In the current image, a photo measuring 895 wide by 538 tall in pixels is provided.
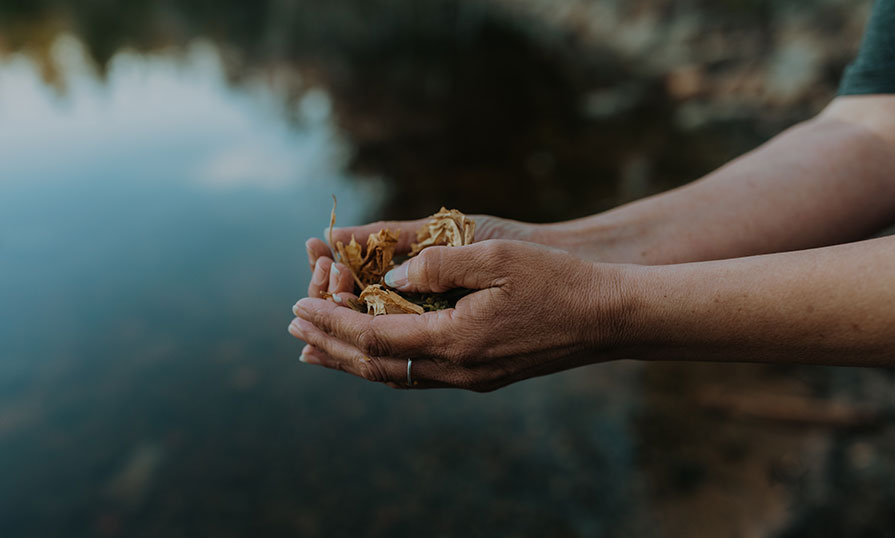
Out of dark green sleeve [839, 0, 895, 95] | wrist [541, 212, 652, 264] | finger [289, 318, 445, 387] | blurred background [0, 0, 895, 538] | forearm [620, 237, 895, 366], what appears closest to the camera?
forearm [620, 237, 895, 366]

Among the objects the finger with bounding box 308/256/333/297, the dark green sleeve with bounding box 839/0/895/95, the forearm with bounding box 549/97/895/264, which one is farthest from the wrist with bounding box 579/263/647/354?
the dark green sleeve with bounding box 839/0/895/95

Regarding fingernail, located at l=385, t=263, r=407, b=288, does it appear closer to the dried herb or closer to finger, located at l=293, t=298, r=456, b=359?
the dried herb

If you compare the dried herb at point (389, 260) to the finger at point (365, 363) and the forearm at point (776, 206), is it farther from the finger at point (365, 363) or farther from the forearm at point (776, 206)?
the forearm at point (776, 206)

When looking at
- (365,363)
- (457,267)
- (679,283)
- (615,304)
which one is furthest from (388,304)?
(679,283)

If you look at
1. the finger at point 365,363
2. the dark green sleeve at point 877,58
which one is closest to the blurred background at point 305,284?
the dark green sleeve at point 877,58

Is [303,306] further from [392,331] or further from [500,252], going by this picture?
[500,252]

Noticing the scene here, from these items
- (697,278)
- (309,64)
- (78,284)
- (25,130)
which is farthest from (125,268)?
(309,64)

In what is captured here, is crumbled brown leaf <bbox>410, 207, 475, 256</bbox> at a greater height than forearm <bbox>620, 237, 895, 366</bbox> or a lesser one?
greater

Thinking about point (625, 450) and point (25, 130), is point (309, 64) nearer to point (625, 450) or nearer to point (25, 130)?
point (25, 130)
